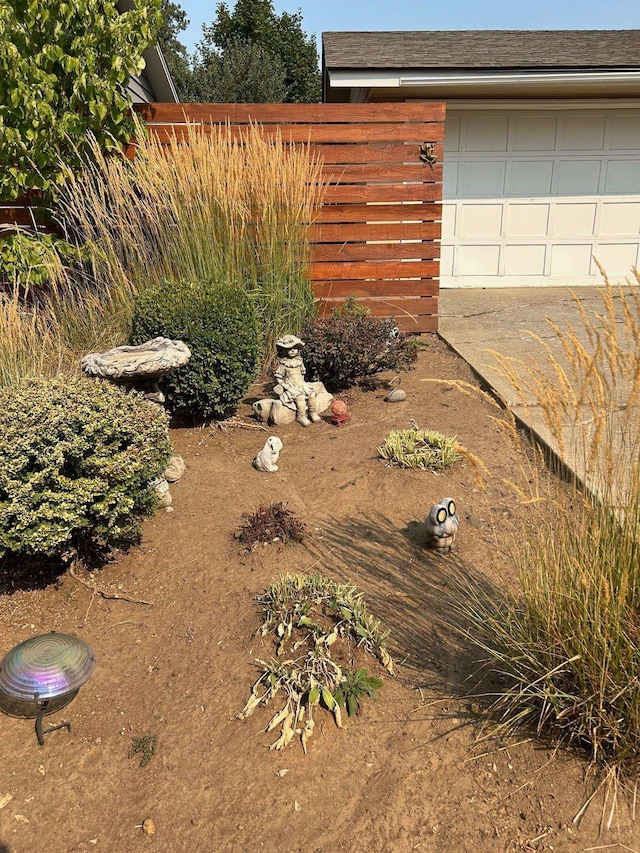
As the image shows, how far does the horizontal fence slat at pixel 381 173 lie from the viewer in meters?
5.61

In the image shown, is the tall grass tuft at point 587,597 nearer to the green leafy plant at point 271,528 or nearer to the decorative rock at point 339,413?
the green leafy plant at point 271,528

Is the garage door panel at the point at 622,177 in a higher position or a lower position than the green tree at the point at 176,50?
lower

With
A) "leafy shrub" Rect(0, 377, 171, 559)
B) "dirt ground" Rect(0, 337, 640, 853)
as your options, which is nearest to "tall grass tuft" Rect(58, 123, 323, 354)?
"leafy shrub" Rect(0, 377, 171, 559)

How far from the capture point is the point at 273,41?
23.0 meters

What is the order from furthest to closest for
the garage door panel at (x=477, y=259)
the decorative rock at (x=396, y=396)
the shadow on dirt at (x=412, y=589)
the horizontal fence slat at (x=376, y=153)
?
the garage door panel at (x=477, y=259) → the horizontal fence slat at (x=376, y=153) → the decorative rock at (x=396, y=396) → the shadow on dirt at (x=412, y=589)

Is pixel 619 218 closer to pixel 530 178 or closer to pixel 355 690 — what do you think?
pixel 530 178

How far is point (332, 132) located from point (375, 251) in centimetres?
111

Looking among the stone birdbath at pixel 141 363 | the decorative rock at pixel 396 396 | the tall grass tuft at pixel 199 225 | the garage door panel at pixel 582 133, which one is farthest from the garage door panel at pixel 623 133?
the stone birdbath at pixel 141 363

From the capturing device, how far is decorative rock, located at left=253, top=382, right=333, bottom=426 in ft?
13.8

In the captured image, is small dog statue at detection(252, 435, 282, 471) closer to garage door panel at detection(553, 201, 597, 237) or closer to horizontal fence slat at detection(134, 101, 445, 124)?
horizontal fence slat at detection(134, 101, 445, 124)

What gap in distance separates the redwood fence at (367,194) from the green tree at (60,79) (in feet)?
1.39

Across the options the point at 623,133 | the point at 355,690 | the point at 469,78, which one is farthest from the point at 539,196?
the point at 355,690

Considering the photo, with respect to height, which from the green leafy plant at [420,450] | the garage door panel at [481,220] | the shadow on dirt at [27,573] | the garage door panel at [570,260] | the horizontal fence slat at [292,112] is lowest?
the shadow on dirt at [27,573]

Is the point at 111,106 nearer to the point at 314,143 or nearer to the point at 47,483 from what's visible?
the point at 314,143
